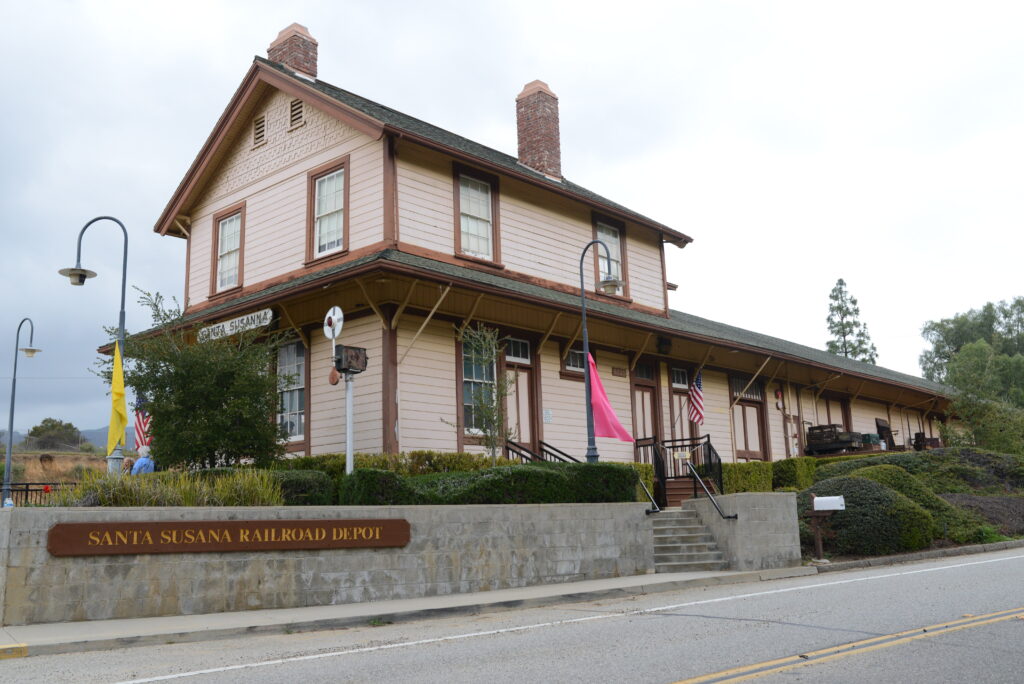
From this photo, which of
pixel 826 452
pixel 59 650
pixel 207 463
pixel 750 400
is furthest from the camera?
pixel 826 452

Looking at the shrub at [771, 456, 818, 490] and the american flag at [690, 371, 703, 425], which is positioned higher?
the american flag at [690, 371, 703, 425]

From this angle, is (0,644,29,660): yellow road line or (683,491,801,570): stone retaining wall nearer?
(0,644,29,660): yellow road line

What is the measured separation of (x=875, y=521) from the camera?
17.7 meters

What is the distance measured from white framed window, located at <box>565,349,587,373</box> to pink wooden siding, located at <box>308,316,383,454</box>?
5412mm

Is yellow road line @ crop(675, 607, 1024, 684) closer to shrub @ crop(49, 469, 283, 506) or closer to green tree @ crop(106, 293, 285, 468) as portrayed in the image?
shrub @ crop(49, 469, 283, 506)

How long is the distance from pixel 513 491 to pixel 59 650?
7432 millimetres

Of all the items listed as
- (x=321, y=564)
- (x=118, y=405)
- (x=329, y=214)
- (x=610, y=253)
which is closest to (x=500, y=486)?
(x=321, y=564)

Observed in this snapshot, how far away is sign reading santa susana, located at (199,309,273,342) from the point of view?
61.0 ft

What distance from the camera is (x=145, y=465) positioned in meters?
17.2

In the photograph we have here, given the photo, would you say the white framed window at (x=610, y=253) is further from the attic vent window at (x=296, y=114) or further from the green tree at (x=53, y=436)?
the green tree at (x=53, y=436)

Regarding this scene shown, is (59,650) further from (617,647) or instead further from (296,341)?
(296,341)

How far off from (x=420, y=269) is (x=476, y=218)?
14.7 ft

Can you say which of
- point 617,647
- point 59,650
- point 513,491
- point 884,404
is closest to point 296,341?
point 513,491

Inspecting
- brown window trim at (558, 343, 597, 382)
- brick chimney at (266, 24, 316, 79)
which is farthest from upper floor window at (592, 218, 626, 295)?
brick chimney at (266, 24, 316, 79)
